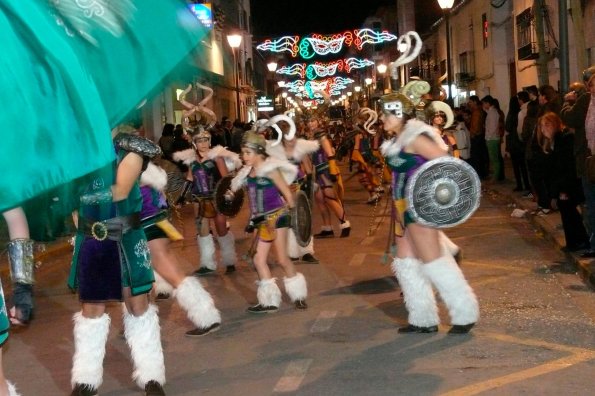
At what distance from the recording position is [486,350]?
661 centimetres

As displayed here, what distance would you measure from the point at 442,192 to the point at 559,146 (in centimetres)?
456

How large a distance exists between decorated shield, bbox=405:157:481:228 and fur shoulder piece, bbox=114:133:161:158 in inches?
84.4

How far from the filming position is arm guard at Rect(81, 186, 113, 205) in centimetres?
540

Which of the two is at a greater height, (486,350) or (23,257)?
(23,257)

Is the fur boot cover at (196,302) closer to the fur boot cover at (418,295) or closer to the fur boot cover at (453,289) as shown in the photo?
the fur boot cover at (418,295)

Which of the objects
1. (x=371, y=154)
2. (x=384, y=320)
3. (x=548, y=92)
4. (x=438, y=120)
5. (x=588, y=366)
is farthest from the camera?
(x=371, y=154)

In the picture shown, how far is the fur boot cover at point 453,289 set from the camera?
6.89 metres

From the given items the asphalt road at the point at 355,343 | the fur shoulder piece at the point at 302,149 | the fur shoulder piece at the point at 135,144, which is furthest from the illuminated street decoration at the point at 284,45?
the fur shoulder piece at the point at 135,144

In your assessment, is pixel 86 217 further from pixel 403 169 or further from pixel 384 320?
pixel 384 320

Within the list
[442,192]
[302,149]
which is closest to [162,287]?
[302,149]

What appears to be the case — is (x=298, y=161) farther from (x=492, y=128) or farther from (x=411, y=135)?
(x=492, y=128)

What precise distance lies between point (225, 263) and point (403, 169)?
4401 millimetres

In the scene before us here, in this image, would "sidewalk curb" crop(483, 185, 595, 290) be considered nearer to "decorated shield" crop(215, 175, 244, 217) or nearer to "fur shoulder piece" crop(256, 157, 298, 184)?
"fur shoulder piece" crop(256, 157, 298, 184)

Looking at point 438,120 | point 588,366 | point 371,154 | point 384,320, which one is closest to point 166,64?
point 588,366
